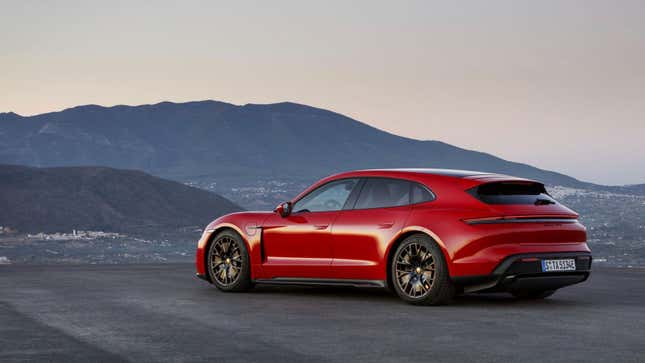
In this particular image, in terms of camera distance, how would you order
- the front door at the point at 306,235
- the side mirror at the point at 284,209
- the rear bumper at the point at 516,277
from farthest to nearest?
the side mirror at the point at 284,209
the front door at the point at 306,235
the rear bumper at the point at 516,277

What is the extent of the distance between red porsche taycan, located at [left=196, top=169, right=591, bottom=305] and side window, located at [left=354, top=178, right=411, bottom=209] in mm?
13

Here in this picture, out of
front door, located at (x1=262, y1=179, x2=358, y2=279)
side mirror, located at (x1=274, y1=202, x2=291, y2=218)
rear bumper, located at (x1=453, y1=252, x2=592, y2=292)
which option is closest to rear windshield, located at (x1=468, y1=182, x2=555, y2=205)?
rear bumper, located at (x1=453, y1=252, x2=592, y2=292)

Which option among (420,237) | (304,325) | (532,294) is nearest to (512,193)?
(420,237)

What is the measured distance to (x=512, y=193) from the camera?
1054cm

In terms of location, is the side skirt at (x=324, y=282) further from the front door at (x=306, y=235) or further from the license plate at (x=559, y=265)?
the license plate at (x=559, y=265)

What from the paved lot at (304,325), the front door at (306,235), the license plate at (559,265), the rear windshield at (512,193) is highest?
the rear windshield at (512,193)

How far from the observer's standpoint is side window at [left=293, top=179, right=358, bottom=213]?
444 inches

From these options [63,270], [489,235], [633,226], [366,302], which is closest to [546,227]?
[489,235]

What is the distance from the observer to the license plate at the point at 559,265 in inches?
402

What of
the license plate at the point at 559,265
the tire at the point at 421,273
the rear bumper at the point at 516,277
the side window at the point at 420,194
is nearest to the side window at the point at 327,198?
the side window at the point at 420,194

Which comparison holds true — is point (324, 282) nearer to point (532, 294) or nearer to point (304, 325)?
point (532, 294)

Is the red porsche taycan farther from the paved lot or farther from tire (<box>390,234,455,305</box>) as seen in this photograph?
the paved lot

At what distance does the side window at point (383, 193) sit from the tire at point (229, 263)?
1.63 metres

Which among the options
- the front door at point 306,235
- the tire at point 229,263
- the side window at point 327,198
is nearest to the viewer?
the front door at point 306,235
